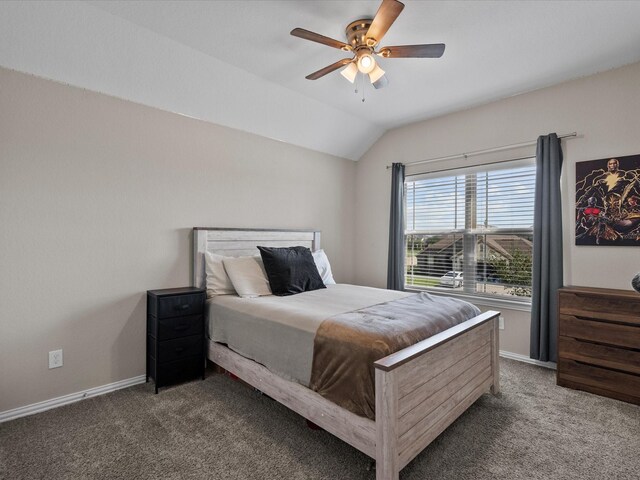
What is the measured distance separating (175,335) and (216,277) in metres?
0.60

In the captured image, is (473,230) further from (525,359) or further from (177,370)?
(177,370)

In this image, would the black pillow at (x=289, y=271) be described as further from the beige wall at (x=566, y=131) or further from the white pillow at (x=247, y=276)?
the beige wall at (x=566, y=131)

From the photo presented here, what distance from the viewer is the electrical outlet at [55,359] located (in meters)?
2.28

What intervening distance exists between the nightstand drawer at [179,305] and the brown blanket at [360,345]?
129 cm

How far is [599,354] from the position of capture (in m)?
2.44

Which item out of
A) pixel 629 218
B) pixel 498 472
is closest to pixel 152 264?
pixel 498 472

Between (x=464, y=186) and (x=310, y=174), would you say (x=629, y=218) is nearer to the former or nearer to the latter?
(x=464, y=186)

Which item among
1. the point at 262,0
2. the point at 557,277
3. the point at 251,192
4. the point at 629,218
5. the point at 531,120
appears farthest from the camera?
the point at 251,192

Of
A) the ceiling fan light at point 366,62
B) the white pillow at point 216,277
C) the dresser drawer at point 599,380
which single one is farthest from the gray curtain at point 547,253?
the white pillow at point 216,277

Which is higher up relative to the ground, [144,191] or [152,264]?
[144,191]

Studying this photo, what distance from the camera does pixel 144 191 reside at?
2.71 m

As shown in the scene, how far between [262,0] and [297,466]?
104 inches

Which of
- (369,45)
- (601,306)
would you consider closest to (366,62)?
(369,45)

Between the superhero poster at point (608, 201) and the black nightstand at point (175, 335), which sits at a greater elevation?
the superhero poster at point (608, 201)
